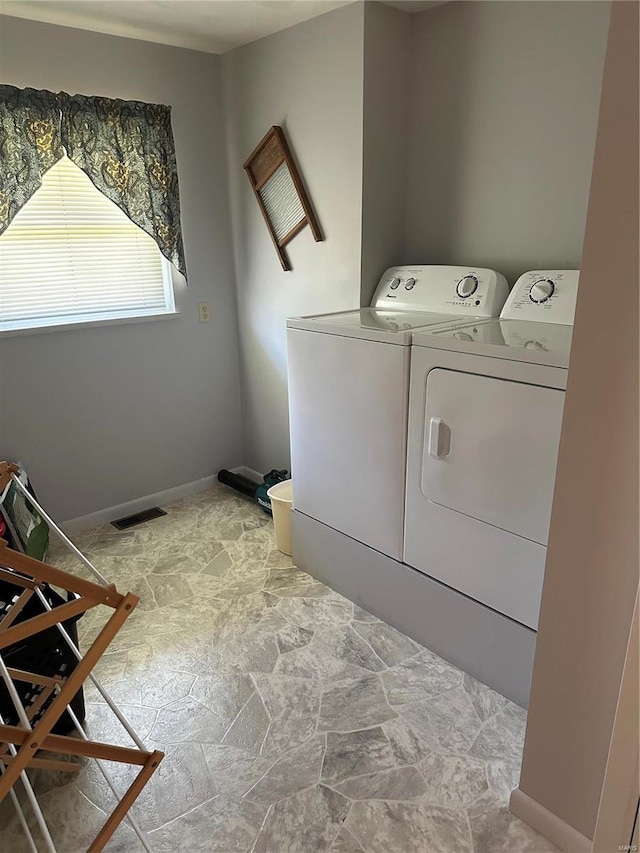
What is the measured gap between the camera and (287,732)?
5.98 ft

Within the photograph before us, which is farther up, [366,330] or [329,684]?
[366,330]

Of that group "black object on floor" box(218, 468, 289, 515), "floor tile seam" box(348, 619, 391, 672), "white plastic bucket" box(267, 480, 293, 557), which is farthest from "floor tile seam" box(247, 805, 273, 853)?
"black object on floor" box(218, 468, 289, 515)

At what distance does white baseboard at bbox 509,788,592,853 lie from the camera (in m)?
1.43

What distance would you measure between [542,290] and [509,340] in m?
0.47

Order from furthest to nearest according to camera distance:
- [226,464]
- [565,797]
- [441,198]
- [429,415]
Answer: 1. [226,464]
2. [441,198]
3. [429,415]
4. [565,797]

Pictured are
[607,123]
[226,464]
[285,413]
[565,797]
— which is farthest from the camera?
[226,464]

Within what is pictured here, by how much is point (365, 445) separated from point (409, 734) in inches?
37.7

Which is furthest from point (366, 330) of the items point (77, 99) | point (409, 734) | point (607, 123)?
point (77, 99)

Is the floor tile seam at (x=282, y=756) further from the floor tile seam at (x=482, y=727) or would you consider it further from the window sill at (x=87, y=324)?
the window sill at (x=87, y=324)

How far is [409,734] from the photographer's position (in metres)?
1.81

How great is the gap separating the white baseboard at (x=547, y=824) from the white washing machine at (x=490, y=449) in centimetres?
49

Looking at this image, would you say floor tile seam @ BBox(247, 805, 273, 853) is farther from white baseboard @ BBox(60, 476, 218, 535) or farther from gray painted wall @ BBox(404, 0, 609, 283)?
gray painted wall @ BBox(404, 0, 609, 283)

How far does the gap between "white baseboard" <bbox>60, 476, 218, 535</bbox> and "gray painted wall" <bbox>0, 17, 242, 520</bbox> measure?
0.04 m

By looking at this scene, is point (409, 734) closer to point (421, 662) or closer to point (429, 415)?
point (421, 662)
